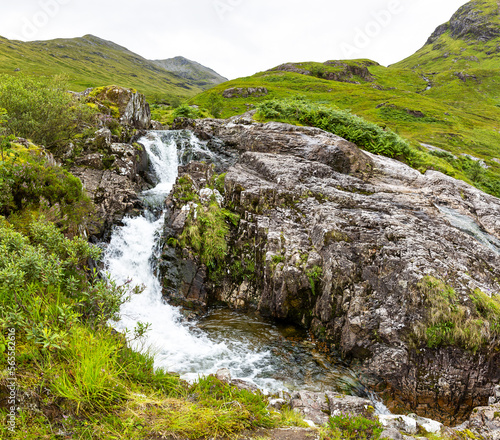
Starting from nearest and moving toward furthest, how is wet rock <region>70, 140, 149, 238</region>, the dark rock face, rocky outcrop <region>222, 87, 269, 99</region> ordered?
the dark rock face
wet rock <region>70, 140, 149, 238</region>
rocky outcrop <region>222, 87, 269, 99</region>

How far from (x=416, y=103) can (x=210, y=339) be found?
100 metres

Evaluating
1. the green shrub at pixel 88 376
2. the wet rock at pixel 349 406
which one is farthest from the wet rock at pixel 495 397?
the green shrub at pixel 88 376

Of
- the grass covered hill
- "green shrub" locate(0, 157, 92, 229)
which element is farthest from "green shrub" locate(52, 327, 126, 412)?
the grass covered hill

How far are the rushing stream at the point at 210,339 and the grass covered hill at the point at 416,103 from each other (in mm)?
19758

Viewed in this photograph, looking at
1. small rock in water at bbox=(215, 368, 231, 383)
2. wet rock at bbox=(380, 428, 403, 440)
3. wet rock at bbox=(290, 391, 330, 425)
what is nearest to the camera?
wet rock at bbox=(380, 428, 403, 440)

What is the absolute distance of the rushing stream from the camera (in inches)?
443

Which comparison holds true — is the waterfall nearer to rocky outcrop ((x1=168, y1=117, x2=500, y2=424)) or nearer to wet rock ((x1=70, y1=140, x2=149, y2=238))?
wet rock ((x1=70, y1=140, x2=149, y2=238))

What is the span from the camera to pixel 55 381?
4.00 meters

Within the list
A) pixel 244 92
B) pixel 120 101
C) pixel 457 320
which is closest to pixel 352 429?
pixel 457 320

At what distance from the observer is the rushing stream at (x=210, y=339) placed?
1124 cm

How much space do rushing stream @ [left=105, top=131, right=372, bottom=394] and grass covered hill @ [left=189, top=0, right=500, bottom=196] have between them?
64.8ft

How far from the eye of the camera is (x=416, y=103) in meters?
84.8

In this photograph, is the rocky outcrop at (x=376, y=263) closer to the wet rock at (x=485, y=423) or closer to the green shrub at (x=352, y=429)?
the wet rock at (x=485, y=423)

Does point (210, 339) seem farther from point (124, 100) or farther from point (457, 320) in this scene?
point (124, 100)
